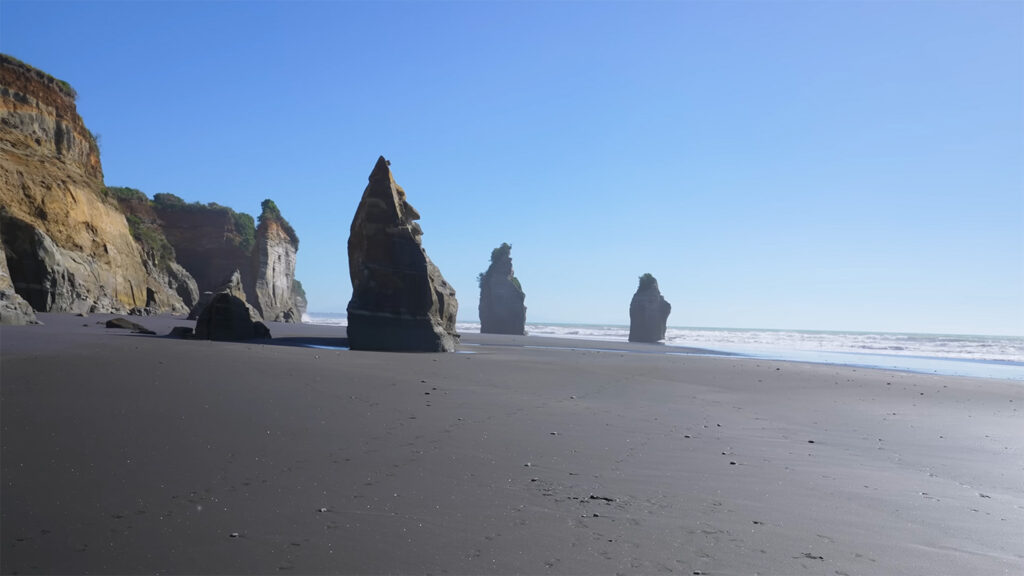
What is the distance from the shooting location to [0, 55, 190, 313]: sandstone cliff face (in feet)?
73.4

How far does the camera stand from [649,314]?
6209 cm

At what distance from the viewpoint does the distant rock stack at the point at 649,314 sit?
6184 centimetres

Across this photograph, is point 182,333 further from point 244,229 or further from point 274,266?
point 244,229

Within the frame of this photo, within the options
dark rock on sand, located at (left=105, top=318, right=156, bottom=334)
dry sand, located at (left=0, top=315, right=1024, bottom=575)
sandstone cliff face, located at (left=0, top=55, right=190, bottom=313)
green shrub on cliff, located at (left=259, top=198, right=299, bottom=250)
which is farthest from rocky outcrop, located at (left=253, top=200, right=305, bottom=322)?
dry sand, located at (left=0, top=315, right=1024, bottom=575)

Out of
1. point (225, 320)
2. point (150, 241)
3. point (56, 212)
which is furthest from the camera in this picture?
point (150, 241)

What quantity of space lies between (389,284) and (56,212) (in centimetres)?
1831

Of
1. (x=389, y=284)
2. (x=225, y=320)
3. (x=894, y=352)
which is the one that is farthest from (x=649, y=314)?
(x=225, y=320)

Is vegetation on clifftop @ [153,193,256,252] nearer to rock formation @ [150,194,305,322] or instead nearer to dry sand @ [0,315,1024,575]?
rock formation @ [150,194,305,322]

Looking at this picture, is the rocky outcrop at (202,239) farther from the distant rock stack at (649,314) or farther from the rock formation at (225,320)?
the rock formation at (225,320)

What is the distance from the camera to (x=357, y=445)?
5562 mm

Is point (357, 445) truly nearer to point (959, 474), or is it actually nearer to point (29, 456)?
point (29, 456)

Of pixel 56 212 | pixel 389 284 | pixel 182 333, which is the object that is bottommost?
pixel 182 333

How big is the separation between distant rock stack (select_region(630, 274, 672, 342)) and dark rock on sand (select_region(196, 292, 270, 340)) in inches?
1877

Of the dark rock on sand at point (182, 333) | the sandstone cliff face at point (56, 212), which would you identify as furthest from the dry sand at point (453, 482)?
the sandstone cliff face at point (56, 212)
